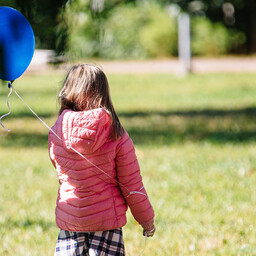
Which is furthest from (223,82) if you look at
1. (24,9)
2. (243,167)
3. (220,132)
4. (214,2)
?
(24,9)

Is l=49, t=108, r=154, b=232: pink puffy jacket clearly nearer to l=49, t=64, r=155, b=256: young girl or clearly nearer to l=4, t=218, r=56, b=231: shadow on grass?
l=49, t=64, r=155, b=256: young girl

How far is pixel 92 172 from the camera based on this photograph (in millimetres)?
2162

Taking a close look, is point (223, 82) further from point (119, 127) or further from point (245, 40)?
point (119, 127)

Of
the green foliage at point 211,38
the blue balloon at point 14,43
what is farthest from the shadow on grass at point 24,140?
the green foliage at point 211,38

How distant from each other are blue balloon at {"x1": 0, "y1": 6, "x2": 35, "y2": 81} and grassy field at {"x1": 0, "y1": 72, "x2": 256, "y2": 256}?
1561 millimetres

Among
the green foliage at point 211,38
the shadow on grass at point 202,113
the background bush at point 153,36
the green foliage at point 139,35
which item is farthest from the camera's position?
the green foliage at point 139,35

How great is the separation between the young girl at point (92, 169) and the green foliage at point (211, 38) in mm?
20401

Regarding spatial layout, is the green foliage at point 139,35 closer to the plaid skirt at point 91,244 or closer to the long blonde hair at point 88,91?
the long blonde hair at point 88,91

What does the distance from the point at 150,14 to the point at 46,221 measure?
834 inches

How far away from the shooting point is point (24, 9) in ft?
8.97

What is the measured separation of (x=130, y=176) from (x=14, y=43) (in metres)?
0.84

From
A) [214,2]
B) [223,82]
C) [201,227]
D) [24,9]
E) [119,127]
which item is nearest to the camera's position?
[119,127]

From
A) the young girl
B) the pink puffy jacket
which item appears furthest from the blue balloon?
the pink puffy jacket

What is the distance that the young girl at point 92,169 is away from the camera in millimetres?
2131
